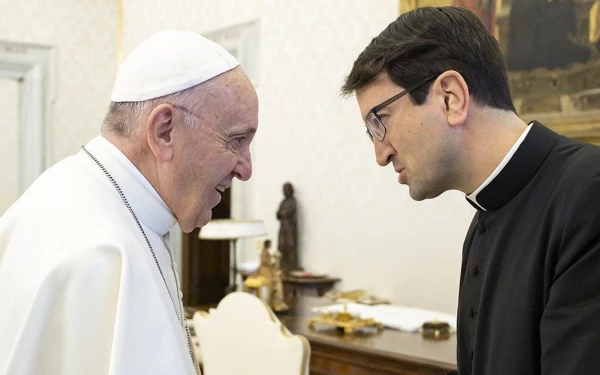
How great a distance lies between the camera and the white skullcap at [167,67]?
179 cm

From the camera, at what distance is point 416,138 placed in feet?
6.18

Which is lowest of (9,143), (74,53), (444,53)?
(444,53)

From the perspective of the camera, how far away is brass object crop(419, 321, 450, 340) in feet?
12.5

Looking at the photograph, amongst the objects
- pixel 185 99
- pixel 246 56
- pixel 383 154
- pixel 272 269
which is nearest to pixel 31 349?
pixel 185 99

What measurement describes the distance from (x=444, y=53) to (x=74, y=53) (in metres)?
7.64

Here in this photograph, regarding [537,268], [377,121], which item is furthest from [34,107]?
[537,268]

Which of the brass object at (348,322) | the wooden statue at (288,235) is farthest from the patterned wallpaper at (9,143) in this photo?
the brass object at (348,322)

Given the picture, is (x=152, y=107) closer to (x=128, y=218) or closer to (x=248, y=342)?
(x=128, y=218)

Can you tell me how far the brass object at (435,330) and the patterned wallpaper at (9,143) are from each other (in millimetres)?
6031

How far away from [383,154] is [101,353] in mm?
881

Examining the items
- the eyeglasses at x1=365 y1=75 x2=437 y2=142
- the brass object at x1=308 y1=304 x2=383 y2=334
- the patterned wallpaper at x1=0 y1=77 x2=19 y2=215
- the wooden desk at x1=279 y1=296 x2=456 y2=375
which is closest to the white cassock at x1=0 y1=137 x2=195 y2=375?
the eyeglasses at x1=365 y1=75 x2=437 y2=142

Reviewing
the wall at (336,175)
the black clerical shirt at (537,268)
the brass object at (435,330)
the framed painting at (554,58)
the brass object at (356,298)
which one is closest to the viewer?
the black clerical shirt at (537,268)

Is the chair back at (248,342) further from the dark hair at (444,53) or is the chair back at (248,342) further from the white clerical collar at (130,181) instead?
the dark hair at (444,53)

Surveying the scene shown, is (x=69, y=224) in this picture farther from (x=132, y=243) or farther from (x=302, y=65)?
(x=302, y=65)
